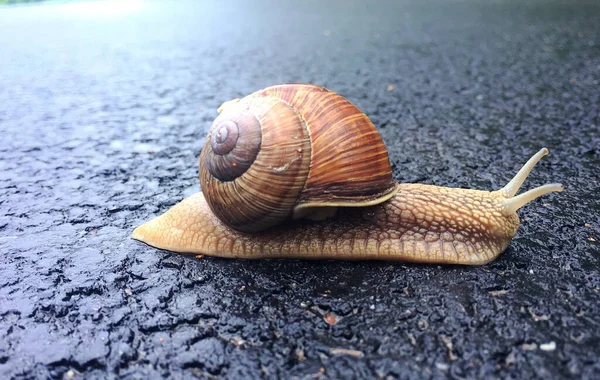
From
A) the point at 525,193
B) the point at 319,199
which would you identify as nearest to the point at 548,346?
the point at 525,193

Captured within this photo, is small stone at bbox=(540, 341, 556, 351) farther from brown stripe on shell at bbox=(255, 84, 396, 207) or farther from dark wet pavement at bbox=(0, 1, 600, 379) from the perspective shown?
brown stripe on shell at bbox=(255, 84, 396, 207)

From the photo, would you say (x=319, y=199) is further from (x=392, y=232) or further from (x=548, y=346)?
(x=548, y=346)

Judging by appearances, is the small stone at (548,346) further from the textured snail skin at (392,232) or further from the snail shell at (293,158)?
the snail shell at (293,158)

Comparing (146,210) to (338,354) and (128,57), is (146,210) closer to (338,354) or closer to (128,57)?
(338,354)

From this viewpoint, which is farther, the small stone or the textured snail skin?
the textured snail skin

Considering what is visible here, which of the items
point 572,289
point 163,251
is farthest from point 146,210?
point 572,289

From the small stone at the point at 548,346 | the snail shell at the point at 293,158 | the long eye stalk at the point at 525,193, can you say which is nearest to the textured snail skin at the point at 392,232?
the long eye stalk at the point at 525,193

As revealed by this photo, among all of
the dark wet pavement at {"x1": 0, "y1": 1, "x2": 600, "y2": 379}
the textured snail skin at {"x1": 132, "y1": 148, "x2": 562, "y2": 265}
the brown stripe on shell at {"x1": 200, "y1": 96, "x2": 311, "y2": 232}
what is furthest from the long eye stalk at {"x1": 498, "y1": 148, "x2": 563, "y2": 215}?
the brown stripe on shell at {"x1": 200, "y1": 96, "x2": 311, "y2": 232}

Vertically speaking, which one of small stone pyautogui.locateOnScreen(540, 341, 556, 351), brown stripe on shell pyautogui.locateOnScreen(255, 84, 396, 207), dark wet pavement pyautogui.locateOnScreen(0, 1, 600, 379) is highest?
brown stripe on shell pyautogui.locateOnScreen(255, 84, 396, 207)

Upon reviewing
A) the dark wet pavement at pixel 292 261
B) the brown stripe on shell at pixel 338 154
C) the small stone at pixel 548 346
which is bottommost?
the small stone at pixel 548 346
